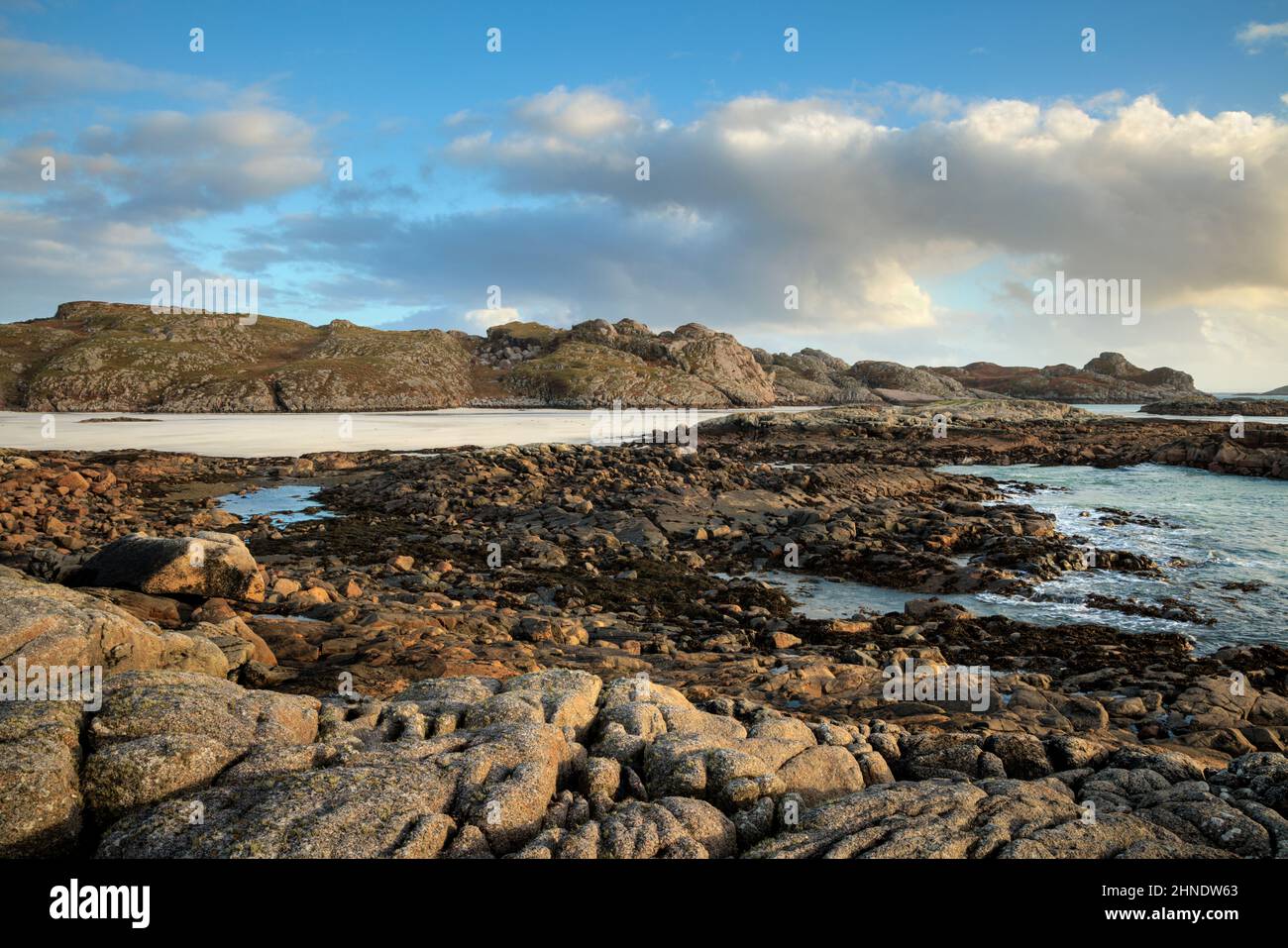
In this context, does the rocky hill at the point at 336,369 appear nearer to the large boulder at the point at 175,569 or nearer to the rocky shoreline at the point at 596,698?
the rocky shoreline at the point at 596,698

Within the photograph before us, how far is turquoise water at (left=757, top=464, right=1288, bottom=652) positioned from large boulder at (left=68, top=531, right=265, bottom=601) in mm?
13678

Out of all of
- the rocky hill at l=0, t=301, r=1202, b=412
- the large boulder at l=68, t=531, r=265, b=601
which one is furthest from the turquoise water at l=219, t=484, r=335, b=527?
the rocky hill at l=0, t=301, r=1202, b=412

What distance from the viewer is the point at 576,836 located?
6.08 m

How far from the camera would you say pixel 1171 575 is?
22.5 meters

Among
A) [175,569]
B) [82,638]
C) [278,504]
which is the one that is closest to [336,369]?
[278,504]

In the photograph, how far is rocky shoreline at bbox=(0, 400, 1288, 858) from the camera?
6.20 m

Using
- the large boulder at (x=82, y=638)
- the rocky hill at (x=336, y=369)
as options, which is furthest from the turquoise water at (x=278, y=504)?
the rocky hill at (x=336, y=369)

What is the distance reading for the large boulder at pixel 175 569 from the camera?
14711mm

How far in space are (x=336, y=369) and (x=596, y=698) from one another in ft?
507

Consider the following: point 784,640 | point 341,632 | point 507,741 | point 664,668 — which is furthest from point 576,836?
point 784,640

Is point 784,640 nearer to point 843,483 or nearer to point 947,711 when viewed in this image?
point 947,711

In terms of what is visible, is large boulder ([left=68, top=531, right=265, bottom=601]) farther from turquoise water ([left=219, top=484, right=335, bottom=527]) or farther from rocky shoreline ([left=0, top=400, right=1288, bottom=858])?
turquoise water ([left=219, top=484, right=335, bottom=527])

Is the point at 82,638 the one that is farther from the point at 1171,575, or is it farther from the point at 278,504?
the point at 1171,575

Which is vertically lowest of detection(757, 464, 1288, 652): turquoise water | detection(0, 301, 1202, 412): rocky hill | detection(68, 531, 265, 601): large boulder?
detection(757, 464, 1288, 652): turquoise water
